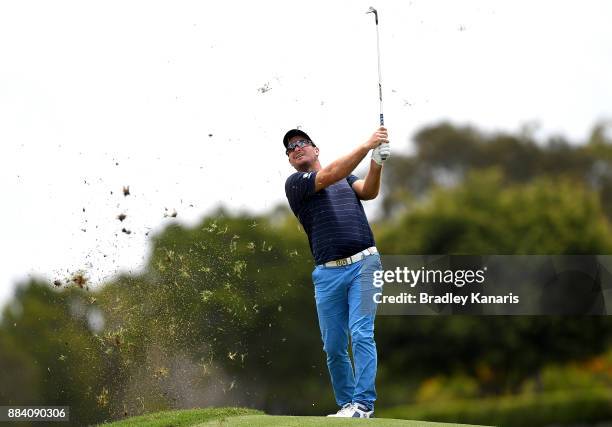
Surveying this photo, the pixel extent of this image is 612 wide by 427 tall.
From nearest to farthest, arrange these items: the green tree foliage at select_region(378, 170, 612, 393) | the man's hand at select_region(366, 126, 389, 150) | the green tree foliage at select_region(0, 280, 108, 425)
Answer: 1. the man's hand at select_region(366, 126, 389, 150)
2. the green tree foliage at select_region(0, 280, 108, 425)
3. the green tree foliage at select_region(378, 170, 612, 393)

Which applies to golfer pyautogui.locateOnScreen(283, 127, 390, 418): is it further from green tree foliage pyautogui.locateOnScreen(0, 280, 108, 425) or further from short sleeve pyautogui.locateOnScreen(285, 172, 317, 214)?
green tree foliage pyautogui.locateOnScreen(0, 280, 108, 425)

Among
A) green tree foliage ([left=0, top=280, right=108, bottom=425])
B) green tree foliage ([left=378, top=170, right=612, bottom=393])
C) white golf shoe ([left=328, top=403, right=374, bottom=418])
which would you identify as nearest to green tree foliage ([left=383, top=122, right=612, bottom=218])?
green tree foliage ([left=378, top=170, right=612, bottom=393])

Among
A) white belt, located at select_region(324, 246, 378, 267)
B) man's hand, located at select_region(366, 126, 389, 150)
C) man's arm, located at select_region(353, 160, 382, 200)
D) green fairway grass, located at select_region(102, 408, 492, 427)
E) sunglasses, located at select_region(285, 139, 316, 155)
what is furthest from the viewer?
sunglasses, located at select_region(285, 139, 316, 155)

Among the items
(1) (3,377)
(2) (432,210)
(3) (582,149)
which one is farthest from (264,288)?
(3) (582,149)

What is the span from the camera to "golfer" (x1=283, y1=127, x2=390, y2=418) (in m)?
7.75

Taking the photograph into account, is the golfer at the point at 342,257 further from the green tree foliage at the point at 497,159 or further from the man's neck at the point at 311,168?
the green tree foliage at the point at 497,159

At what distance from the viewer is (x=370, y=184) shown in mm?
7883

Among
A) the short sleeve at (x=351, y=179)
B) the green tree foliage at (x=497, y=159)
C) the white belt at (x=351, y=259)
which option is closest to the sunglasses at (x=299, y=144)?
the short sleeve at (x=351, y=179)

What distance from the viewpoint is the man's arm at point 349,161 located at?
7.46 m

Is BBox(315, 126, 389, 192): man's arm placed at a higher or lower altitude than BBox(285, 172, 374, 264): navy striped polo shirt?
higher

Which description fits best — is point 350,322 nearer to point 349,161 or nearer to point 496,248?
point 349,161

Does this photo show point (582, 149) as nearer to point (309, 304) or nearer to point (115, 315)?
point (309, 304)

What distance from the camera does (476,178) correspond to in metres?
37.0

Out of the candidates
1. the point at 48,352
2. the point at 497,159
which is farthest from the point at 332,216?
the point at 497,159
